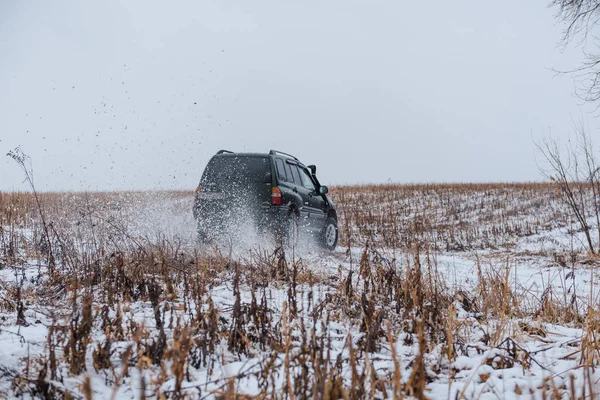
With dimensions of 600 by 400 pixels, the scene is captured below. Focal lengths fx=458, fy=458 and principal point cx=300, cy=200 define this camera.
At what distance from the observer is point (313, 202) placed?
31.0ft

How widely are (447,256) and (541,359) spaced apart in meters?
8.33

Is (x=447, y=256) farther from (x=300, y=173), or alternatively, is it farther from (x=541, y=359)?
(x=541, y=359)

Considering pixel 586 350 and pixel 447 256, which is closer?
pixel 586 350

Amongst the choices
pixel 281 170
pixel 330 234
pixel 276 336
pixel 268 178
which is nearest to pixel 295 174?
pixel 281 170

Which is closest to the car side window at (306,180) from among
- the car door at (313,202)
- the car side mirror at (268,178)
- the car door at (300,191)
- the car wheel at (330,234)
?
the car door at (313,202)

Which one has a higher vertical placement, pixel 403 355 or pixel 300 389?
pixel 300 389

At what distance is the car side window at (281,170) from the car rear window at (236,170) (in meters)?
0.22

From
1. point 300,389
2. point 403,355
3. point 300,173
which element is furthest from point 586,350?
point 300,173

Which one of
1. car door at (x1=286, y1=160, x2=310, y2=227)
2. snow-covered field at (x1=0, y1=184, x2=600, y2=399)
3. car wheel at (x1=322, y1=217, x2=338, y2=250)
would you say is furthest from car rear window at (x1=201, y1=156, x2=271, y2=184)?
car wheel at (x1=322, y1=217, x2=338, y2=250)

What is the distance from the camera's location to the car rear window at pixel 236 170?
7652mm

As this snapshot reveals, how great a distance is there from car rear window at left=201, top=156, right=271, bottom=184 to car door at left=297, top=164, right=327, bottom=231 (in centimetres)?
152

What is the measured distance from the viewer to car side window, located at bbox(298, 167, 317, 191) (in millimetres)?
9281

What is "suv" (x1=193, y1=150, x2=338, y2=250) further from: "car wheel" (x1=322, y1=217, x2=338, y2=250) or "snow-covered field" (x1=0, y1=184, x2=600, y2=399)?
"car wheel" (x1=322, y1=217, x2=338, y2=250)

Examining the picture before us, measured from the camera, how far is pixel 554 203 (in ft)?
67.7
